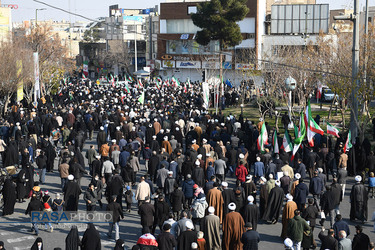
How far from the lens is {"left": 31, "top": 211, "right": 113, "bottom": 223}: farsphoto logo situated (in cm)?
1348

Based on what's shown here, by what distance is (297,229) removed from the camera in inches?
457

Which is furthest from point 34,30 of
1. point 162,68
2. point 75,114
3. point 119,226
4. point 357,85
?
point 119,226

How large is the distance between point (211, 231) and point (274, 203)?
2.72 metres

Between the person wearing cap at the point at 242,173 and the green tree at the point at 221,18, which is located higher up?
the green tree at the point at 221,18

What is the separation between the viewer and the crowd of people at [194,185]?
38.1 ft

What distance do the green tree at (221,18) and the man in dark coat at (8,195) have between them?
36807 mm

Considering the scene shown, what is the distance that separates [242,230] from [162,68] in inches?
2219

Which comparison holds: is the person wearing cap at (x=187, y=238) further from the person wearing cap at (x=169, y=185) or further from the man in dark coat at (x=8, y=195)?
the man in dark coat at (x=8, y=195)

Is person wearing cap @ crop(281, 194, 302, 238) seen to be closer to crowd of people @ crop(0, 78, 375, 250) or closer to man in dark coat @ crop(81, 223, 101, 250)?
crowd of people @ crop(0, 78, 375, 250)

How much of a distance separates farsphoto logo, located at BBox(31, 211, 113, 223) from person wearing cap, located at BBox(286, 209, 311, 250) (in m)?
4.19

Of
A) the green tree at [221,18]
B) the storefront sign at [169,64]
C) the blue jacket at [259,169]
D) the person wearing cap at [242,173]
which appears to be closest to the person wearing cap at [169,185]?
the person wearing cap at [242,173]

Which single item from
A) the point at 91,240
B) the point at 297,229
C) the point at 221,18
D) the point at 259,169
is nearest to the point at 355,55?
the point at 259,169

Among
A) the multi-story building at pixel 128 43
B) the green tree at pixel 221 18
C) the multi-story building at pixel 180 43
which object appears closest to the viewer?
the green tree at pixel 221 18

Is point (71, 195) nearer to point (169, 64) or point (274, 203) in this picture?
point (274, 203)
